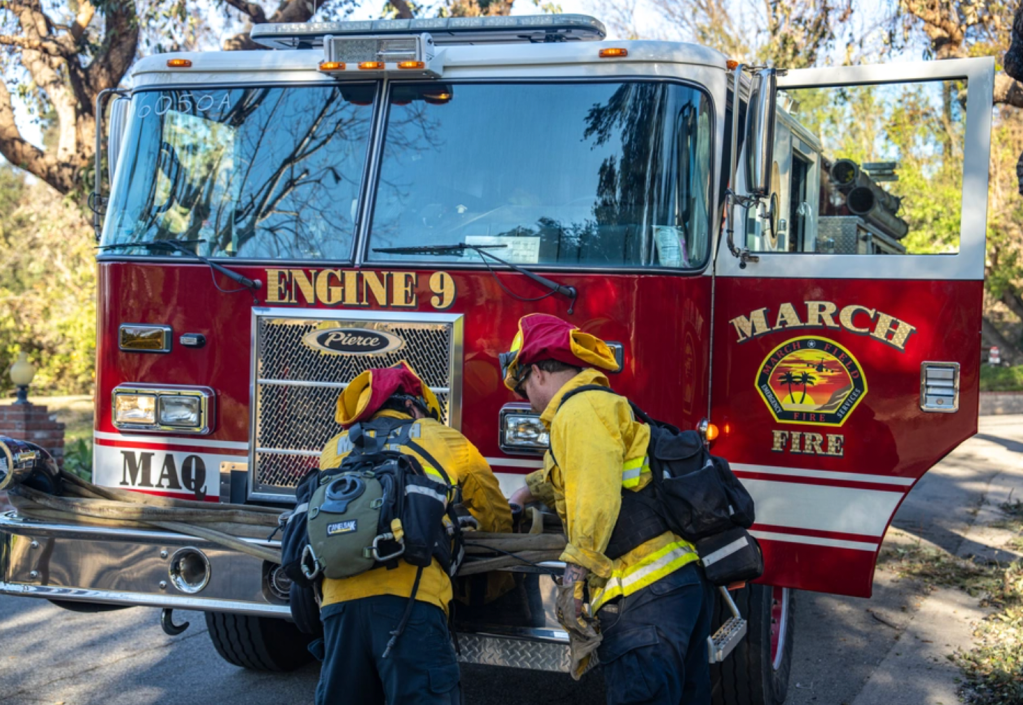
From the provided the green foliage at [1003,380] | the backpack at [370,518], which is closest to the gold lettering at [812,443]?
the backpack at [370,518]

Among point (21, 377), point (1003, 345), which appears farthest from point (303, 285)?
point (1003, 345)

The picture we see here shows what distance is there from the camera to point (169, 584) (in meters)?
4.00

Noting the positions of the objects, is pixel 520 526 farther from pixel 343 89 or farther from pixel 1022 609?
pixel 1022 609

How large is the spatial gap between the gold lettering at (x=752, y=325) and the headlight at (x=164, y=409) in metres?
2.30

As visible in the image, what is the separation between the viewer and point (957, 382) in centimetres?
427

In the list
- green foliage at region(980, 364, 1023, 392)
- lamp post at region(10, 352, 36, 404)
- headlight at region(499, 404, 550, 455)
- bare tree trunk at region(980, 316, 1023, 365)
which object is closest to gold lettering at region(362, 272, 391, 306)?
headlight at region(499, 404, 550, 455)

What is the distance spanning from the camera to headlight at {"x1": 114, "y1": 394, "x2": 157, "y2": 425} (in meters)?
4.66

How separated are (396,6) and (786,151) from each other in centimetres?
748

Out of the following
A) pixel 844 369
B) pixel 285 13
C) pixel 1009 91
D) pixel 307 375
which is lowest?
pixel 307 375

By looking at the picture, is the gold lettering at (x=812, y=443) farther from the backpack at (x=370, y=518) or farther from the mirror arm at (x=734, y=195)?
the backpack at (x=370, y=518)

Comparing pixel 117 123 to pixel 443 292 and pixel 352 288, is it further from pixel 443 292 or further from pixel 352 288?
pixel 443 292

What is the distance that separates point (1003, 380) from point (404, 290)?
20.2m

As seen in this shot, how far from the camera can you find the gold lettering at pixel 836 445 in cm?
434

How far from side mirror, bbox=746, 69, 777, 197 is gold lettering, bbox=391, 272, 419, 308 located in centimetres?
142
